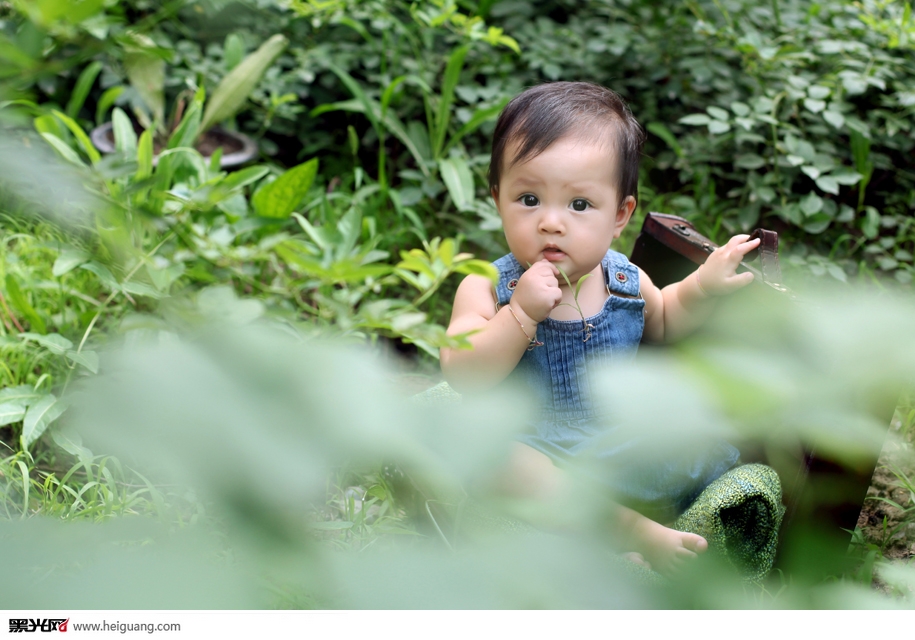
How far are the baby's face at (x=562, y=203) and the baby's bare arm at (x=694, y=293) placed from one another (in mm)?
199

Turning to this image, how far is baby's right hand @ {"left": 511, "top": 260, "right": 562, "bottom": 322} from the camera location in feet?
3.41

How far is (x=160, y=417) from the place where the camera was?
0.28 metres

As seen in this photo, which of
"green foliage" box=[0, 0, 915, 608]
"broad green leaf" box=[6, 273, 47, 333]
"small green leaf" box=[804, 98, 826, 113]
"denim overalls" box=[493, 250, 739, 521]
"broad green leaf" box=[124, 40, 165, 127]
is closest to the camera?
→ "green foliage" box=[0, 0, 915, 608]

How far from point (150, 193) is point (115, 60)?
1.31 meters

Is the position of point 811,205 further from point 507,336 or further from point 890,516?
point 507,336

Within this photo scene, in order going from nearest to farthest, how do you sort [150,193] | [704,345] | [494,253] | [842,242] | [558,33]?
[704,345]
[150,193]
[494,253]
[842,242]
[558,33]

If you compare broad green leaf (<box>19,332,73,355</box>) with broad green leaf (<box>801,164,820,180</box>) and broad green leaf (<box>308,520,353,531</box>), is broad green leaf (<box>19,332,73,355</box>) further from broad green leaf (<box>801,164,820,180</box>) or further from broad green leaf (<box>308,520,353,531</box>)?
broad green leaf (<box>801,164,820,180</box>)

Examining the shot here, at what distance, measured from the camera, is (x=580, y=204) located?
46.1 inches

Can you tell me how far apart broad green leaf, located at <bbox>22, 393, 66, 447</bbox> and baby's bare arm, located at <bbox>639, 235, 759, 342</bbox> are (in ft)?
3.66

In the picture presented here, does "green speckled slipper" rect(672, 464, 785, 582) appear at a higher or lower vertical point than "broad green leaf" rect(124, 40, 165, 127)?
lower

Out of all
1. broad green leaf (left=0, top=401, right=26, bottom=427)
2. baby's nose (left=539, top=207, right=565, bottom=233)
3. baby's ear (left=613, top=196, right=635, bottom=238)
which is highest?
baby's nose (left=539, top=207, right=565, bottom=233)

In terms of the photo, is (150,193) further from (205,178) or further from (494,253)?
(494,253)

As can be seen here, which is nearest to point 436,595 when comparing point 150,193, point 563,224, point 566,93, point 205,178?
point 563,224

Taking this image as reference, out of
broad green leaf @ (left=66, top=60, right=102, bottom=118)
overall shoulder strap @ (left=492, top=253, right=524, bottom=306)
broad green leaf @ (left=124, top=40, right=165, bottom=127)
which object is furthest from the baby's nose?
broad green leaf @ (left=66, top=60, right=102, bottom=118)
